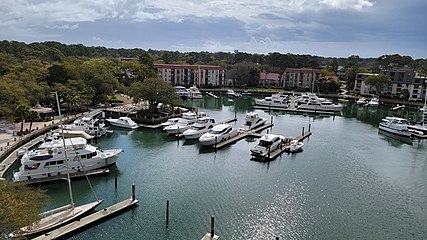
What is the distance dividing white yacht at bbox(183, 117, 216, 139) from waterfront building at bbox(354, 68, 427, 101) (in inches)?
2446

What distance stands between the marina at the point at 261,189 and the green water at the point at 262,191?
7 centimetres

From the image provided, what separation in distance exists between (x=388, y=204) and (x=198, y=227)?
13903 mm

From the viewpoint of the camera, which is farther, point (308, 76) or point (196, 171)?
point (308, 76)

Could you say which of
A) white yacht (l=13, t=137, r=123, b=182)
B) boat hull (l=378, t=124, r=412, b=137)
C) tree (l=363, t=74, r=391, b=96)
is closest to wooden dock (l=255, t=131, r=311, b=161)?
white yacht (l=13, t=137, r=123, b=182)

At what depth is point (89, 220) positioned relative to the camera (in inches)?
730

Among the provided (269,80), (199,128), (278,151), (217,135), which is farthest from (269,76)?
(278,151)

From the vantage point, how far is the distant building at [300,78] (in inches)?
3834

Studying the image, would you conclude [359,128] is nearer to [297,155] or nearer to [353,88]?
[297,155]

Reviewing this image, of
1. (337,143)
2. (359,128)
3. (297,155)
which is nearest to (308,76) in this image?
(359,128)

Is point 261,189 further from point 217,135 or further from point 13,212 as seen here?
point 13,212

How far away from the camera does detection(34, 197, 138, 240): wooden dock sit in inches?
667

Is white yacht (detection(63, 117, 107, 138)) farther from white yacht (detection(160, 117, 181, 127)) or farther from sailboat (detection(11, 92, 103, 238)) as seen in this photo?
sailboat (detection(11, 92, 103, 238))

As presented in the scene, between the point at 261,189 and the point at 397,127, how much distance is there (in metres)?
30.5

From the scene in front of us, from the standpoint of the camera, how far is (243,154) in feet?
111
